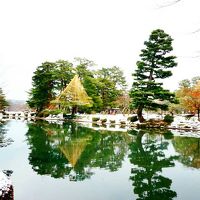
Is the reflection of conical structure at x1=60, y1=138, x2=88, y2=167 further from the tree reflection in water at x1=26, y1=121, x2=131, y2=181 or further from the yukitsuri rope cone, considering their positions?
the yukitsuri rope cone

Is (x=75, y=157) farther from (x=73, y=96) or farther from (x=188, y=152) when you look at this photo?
(x=73, y=96)

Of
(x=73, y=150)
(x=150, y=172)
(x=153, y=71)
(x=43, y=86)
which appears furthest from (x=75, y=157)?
(x=43, y=86)

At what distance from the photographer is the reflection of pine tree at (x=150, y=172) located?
6.61 meters

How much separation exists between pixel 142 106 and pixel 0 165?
61.0ft

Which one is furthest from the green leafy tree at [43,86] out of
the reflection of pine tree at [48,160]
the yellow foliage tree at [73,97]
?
the reflection of pine tree at [48,160]

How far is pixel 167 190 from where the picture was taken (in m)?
6.85

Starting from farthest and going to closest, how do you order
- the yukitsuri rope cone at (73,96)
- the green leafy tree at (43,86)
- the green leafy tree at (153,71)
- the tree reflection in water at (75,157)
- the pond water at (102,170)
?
the green leafy tree at (43,86), the yukitsuri rope cone at (73,96), the green leafy tree at (153,71), the tree reflection in water at (75,157), the pond water at (102,170)

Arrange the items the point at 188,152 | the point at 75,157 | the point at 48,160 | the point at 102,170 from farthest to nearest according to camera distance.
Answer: the point at 188,152 < the point at 75,157 < the point at 48,160 < the point at 102,170

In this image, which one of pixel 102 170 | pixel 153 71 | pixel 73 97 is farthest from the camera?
pixel 73 97

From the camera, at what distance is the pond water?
21.7 ft

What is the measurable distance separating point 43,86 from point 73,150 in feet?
94.4

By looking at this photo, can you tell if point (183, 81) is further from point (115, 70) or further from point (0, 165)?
point (0, 165)

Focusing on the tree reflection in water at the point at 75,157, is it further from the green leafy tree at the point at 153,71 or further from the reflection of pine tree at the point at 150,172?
the green leafy tree at the point at 153,71

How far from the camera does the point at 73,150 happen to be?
12.4 m
